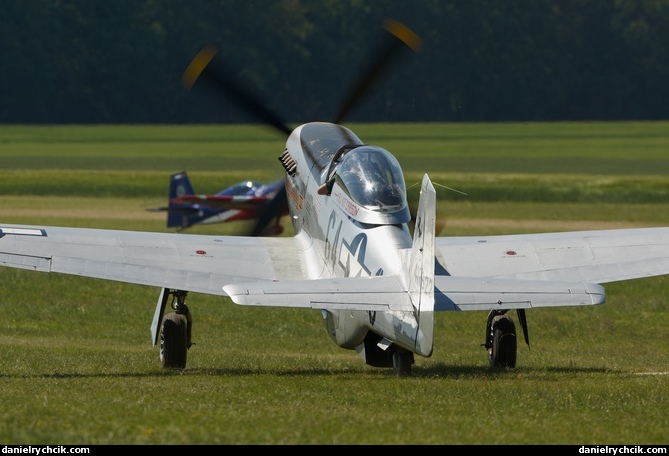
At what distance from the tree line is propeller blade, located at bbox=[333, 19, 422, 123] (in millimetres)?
71178

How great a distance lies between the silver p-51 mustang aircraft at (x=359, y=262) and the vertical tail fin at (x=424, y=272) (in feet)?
0.04

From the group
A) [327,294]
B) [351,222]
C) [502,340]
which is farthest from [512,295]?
[502,340]

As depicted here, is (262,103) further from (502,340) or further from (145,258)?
(502,340)

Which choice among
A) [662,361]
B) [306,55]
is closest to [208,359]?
[662,361]

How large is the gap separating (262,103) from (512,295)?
25.2ft

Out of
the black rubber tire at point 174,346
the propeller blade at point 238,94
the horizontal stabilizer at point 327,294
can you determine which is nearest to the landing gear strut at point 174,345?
the black rubber tire at point 174,346

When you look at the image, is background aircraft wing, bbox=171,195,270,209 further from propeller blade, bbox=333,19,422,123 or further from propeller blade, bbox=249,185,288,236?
propeller blade, bbox=249,185,288,236

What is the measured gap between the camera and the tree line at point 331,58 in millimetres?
97562

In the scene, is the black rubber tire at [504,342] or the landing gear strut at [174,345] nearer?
the landing gear strut at [174,345]

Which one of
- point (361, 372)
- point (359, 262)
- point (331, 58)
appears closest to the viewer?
point (359, 262)

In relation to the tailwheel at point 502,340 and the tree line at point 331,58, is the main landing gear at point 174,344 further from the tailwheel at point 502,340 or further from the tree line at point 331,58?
the tree line at point 331,58

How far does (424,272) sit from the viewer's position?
1224 centimetres

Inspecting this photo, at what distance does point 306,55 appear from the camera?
102 m

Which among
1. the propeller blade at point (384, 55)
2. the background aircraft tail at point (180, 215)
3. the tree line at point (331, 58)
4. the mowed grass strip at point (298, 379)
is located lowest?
the mowed grass strip at point (298, 379)
